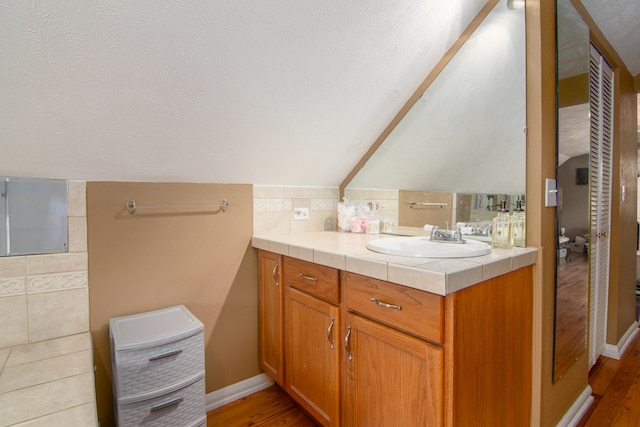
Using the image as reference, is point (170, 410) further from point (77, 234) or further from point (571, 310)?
point (571, 310)

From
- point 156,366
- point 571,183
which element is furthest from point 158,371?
point 571,183

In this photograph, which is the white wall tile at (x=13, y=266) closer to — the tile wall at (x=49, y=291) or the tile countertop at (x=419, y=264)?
the tile wall at (x=49, y=291)

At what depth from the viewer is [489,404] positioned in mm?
1139

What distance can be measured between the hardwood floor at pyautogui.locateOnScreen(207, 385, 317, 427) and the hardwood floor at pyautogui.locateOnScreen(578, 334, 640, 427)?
145cm

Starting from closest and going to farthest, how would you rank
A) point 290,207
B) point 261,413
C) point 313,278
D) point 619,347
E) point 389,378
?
point 389,378 < point 313,278 < point 261,413 < point 290,207 < point 619,347

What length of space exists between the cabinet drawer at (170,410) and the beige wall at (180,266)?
0.34 m

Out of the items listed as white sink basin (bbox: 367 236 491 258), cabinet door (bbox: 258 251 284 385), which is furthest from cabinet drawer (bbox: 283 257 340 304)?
white sink basin (bbox: 367 236 491 258)

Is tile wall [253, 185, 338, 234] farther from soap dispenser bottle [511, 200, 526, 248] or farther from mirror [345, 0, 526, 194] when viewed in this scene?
soap dispenser bottle [511, 200, 526, 248]

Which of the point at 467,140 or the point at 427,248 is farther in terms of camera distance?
the point at 467,140

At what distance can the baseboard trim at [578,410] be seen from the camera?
159 cm

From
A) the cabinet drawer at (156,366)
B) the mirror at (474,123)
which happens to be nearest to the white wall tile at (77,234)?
the cabinet drawer at (156,366)

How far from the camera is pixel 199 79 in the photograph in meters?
1.27

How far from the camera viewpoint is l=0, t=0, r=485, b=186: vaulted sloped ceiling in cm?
101

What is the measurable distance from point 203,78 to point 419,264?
1.06 meters
